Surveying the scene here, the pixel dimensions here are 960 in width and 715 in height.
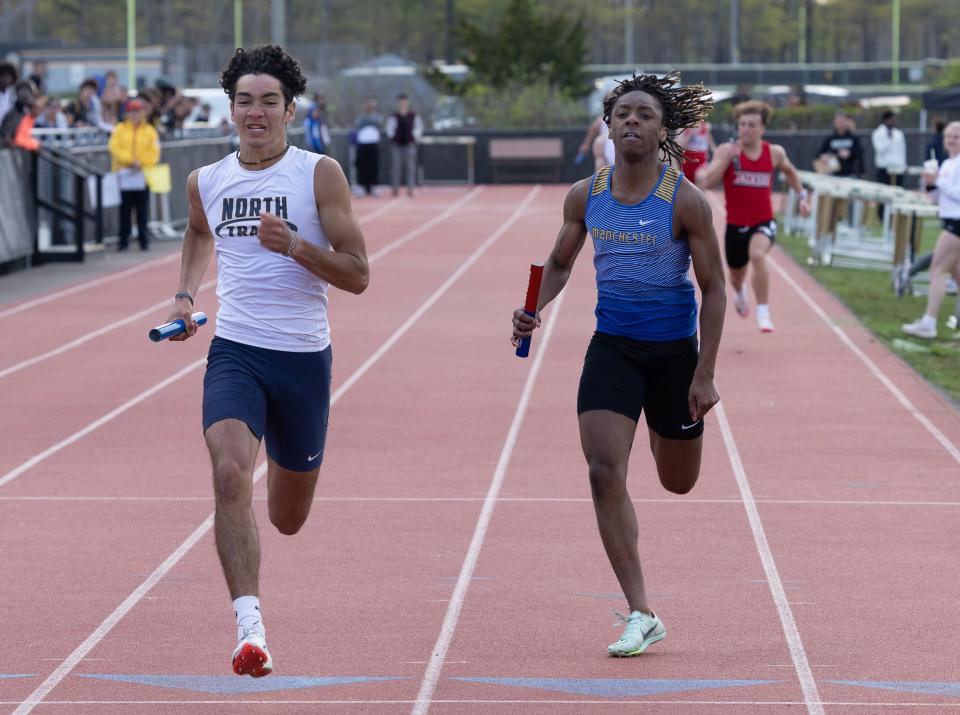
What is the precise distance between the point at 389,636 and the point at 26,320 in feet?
34.9

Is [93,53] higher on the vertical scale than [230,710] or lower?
higher

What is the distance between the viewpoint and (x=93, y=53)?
75.6 meters

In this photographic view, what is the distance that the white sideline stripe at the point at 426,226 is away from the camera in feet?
77.2

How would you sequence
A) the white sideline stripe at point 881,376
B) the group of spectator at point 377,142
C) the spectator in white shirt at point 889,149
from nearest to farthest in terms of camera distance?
1. the white sideline stripe at point 881,376
2. the spectator in white shirt at point 889,149
3. the group of spectator at point 377,142

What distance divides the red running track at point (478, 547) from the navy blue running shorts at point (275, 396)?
0.69 metres

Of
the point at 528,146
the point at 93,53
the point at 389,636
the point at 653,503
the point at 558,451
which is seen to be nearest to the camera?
the point at 389,636

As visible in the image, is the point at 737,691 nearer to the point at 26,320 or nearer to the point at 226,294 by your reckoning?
the point at 226,294

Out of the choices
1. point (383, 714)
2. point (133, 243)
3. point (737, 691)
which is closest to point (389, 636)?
point (383, 714)

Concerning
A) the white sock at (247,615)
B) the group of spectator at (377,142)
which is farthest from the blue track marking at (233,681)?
the group of spectator at (377,142)

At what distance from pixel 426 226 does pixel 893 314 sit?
1249 cm

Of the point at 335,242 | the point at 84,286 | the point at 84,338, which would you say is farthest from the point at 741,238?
the point at 335,242

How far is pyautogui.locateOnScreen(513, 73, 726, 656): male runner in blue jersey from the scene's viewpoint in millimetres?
5797

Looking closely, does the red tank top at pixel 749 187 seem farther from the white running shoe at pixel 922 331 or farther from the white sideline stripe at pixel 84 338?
the white sideline stripe at pixel 84 338

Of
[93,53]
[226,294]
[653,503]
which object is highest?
[93,53]
